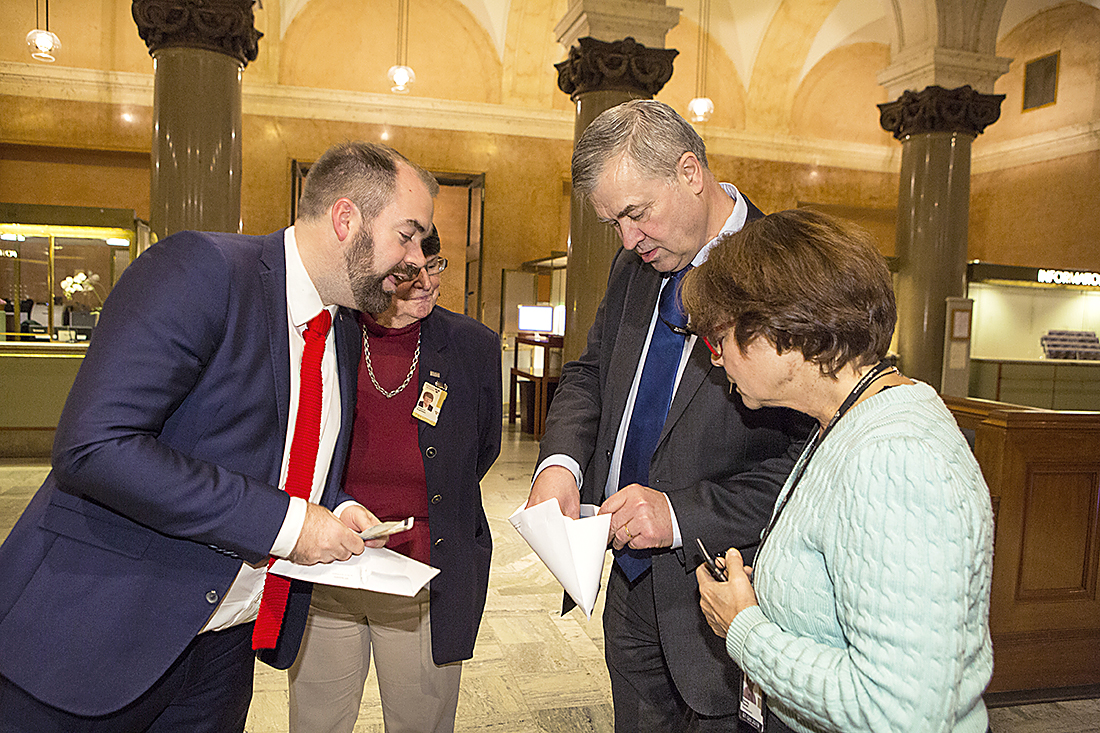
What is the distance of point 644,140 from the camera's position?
74.0 inches

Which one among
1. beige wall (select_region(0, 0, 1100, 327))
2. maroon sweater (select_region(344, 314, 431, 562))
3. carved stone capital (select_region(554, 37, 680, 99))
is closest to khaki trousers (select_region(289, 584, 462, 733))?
maroon sweater (select_region(344, 314, 431, 562))

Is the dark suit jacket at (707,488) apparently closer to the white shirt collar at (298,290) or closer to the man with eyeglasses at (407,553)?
the man with eyeglasses at (407,553)

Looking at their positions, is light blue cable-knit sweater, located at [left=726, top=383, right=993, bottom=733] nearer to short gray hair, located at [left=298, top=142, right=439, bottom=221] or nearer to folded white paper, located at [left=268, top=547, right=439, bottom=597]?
folded white paper, located at [left=268, top=547, right=439, bottom=597]

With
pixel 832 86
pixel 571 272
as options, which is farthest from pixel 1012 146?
pixel 571 272

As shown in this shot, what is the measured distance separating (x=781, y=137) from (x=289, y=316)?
52.7ft

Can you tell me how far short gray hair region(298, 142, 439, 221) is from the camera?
5.94ft

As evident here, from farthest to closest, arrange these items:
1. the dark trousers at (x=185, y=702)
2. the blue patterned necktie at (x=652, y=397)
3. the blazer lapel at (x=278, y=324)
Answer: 1. the blue patterned necktie at (x=652, y=397)
2. the blazer lapel at (x=278, y=324)
3. the dark trousers at (x=185, y=702)

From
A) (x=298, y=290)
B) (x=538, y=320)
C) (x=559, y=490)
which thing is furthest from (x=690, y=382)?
(x=538, y=320)

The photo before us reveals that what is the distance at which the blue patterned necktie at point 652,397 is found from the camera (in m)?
1.97

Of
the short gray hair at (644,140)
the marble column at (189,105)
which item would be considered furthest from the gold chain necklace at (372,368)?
the marble column at (189,105)

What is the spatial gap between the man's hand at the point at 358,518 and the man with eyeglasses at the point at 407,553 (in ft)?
1.51

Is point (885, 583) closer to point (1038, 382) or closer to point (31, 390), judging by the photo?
point (31, 390)

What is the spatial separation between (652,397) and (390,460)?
85 centimetres

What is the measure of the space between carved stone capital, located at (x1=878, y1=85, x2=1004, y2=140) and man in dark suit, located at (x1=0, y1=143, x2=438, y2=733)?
962 cm
